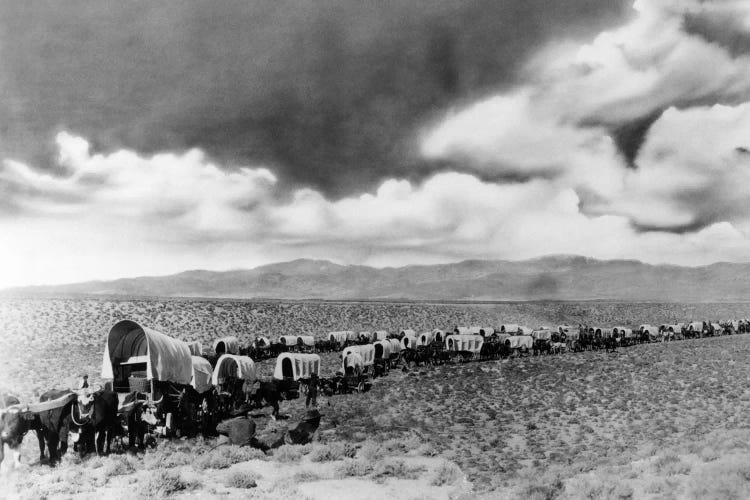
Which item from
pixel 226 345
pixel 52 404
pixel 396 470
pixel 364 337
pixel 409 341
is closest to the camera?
pixel 396 470

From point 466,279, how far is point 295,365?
1217 cm

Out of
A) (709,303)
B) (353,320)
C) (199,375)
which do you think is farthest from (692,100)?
(353,320)

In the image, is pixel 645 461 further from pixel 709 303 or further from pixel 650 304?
pixel 650 304

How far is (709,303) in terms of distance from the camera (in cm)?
1492

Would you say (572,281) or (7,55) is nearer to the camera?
(7,55)

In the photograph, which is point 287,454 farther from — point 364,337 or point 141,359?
point 364,337

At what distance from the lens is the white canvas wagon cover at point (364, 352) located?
1939 cm

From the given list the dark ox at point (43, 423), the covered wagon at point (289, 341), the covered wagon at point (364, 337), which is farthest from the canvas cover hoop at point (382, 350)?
the dark ox at point (43, 423)

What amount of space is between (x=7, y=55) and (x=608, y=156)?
12.1 metres

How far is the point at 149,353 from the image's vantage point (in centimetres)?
963

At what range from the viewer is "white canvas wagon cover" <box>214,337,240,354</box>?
23094 mm

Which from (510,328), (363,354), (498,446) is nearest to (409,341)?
(510,328)

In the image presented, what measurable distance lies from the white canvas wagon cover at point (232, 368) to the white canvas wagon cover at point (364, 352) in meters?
4.54

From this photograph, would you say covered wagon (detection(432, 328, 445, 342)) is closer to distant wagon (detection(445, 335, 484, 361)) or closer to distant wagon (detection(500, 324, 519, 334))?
distant wagon (detection(445, 335, 484, 361))
